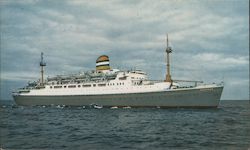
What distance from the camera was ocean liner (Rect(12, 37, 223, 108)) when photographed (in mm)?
48312

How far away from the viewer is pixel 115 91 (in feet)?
184

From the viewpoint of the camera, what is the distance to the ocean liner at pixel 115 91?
4831cm

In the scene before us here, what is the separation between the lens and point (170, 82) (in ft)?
174

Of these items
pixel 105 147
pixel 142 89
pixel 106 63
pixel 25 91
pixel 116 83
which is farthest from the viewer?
pixel 25 91

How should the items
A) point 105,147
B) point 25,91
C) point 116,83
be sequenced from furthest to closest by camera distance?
point 25,91, point 116,83, point 105,147

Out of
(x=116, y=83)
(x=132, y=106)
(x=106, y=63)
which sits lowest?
(x=132, y=106)

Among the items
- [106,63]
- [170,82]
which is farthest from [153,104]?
[106,63]

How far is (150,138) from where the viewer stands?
18.4 meters

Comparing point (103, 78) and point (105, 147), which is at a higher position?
point (103, 78)

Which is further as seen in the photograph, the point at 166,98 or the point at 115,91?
the point at 115,91

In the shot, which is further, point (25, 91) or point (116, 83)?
point (25, 91)

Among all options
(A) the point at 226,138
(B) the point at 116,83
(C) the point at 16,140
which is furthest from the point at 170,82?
(C) the point at 16,140

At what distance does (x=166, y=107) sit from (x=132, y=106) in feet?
22.4

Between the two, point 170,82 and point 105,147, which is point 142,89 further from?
point 105,147
